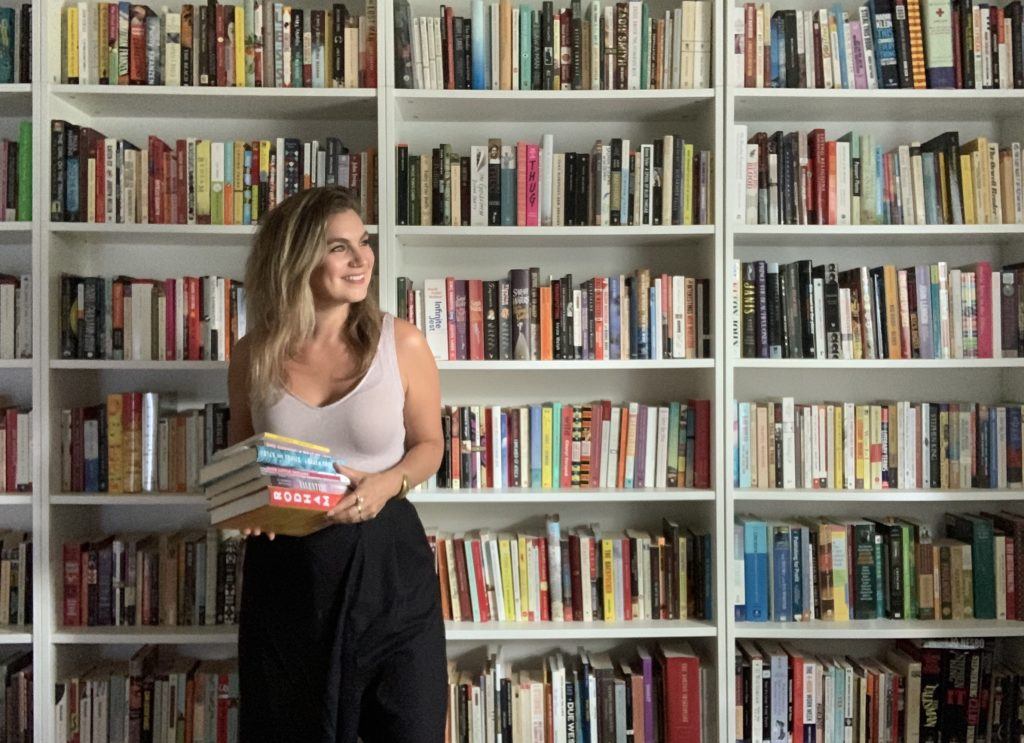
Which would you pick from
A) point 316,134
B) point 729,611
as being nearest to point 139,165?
point 316,134

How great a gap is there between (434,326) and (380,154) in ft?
1.52

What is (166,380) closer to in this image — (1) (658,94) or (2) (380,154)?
(2) (380,154)

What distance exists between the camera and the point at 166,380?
236 centimetres

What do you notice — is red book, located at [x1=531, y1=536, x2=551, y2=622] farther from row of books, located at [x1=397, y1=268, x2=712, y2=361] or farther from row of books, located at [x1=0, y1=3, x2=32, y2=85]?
row of books, located at [x1=0, y1=3, x2=32, y2=85]

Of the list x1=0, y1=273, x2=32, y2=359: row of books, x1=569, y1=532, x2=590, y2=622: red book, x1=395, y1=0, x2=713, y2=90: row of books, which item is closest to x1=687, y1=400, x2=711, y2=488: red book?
x1=569, y1=532, x2=590, y2=622: red book

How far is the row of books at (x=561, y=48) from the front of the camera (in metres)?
2.14

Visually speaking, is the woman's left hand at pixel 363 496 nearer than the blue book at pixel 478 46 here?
Yes

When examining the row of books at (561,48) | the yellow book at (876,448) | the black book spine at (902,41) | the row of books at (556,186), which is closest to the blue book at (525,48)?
the row of books at (561,48)

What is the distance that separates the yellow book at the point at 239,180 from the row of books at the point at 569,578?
1.01 m

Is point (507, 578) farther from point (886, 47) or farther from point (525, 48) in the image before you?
point (886, 47)

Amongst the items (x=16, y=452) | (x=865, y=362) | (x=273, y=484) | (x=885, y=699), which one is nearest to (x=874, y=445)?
(x=865, y=362)

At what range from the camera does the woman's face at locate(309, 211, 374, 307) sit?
1650 millimetres

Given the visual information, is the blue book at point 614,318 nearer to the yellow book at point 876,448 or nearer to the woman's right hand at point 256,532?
the yellow book at point 876,448

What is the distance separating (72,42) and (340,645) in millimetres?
1693
